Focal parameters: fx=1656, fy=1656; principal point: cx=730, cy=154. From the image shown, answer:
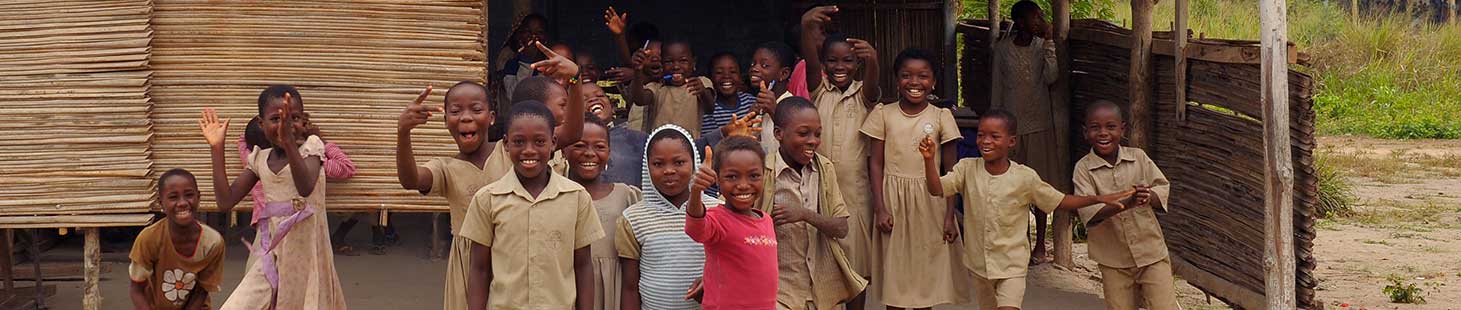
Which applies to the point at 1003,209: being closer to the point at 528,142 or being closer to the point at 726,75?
the point at 726,75

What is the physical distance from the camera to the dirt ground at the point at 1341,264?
7504 mm

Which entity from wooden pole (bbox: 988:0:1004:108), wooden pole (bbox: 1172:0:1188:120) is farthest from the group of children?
wooden pole (bbox: 988:0:1004:108)

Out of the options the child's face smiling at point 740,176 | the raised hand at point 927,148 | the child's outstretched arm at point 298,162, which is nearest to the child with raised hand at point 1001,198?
the raised hand at point 927,148

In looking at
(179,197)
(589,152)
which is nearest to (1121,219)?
(589,152)

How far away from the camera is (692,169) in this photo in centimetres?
475

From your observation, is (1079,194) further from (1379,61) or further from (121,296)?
(1379,61)

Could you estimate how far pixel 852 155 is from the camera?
6109 mm

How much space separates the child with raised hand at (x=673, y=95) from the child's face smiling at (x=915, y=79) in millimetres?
881

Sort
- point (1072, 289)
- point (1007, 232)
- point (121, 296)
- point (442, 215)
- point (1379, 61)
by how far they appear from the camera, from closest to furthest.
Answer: point (1007, 232), point (121, 296), point (1072, 289), point (442, 215), point (1379, 61)

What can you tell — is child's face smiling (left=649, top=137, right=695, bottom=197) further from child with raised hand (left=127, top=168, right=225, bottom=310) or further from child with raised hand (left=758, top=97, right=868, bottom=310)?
child with raised hand (left=127, top=168, right=225, bottom=310)

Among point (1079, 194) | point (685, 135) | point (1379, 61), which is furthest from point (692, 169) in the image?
point (1379, 61)

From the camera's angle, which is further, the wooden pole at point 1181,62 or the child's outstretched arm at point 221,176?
the wooden pole at point 1181,62

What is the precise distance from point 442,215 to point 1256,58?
4210mm

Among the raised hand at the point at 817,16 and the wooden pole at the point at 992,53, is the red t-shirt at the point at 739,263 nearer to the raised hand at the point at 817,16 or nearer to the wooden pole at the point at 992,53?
the raised hand at the point at 817,16
